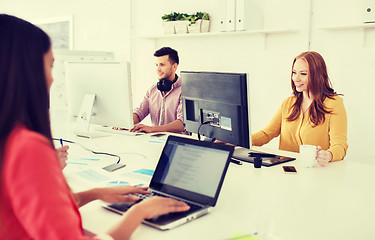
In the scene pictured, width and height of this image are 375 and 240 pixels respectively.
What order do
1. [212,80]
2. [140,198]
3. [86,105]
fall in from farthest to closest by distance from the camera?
[86,105] < [212,80] < [140,198]

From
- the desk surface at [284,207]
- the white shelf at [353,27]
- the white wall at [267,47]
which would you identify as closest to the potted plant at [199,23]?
the white wall at [267,47]

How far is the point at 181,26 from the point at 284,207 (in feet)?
9.02

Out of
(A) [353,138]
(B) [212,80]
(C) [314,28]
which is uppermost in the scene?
(C) [314,28]

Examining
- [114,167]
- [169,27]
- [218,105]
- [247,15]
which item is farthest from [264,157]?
[169,27]

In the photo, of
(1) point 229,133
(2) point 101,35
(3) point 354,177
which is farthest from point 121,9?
(3) point 354,177

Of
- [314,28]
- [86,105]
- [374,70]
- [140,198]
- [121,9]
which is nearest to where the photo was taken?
[140,198]

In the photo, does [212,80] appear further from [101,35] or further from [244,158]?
[101,35]

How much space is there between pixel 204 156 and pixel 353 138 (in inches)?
87.4

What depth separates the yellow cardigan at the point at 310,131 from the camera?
2014mm

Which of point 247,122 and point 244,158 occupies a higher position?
point 247,122

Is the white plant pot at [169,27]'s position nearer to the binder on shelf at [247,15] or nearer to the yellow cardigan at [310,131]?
the binder on shelf at [247,15]

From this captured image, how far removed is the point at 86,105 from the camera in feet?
7.64

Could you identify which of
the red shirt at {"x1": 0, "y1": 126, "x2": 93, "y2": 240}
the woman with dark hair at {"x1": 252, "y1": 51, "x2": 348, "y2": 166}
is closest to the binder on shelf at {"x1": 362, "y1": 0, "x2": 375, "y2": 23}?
the woman with dark hair at {"x1": 252, "y1": 51, "x2": 348, "y2": 166}

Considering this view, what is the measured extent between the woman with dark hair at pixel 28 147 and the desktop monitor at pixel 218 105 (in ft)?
3.20
